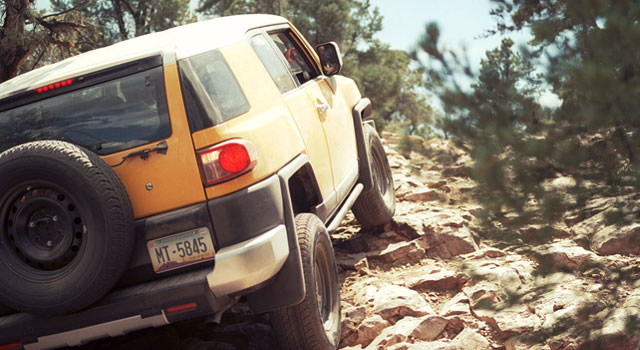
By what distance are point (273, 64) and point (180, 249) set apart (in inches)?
63.7

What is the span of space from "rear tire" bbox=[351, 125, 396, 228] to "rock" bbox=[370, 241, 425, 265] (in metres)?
0.41

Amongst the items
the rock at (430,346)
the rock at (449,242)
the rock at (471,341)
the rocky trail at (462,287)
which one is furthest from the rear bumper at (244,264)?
the rock at (449,242)

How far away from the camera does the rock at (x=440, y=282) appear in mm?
5066

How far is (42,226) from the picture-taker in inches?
125

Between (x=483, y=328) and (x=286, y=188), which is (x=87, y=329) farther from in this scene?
(x=483, y=328)

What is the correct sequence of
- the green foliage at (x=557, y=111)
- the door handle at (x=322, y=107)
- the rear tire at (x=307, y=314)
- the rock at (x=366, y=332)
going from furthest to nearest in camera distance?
the door handle at (x=322, y=107) < the rock at (x=366, y=332) < the rear tire at (x=307, y=314) < the green foliage at (x=557, y=111)

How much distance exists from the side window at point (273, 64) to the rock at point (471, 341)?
1922mm

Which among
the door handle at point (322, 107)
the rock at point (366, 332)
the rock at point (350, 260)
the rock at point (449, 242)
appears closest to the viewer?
the rock at point (366, 332)

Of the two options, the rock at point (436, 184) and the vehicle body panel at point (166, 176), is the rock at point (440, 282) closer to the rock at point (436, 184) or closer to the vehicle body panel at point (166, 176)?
the vehicle body panel at point (166, 176)

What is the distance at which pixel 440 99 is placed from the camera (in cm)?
315

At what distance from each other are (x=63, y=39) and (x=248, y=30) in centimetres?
837

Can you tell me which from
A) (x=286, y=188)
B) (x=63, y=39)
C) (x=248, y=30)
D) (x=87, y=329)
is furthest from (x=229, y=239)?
(x=63, y=39)

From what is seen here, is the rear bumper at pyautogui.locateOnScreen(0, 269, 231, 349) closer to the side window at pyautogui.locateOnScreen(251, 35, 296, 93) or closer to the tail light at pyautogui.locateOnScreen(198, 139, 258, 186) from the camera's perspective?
the tail light at pyautogui.locateOnScreen(198, 139, 258, 186)

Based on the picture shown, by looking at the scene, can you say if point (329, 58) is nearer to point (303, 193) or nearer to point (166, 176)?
point (303, 193)
